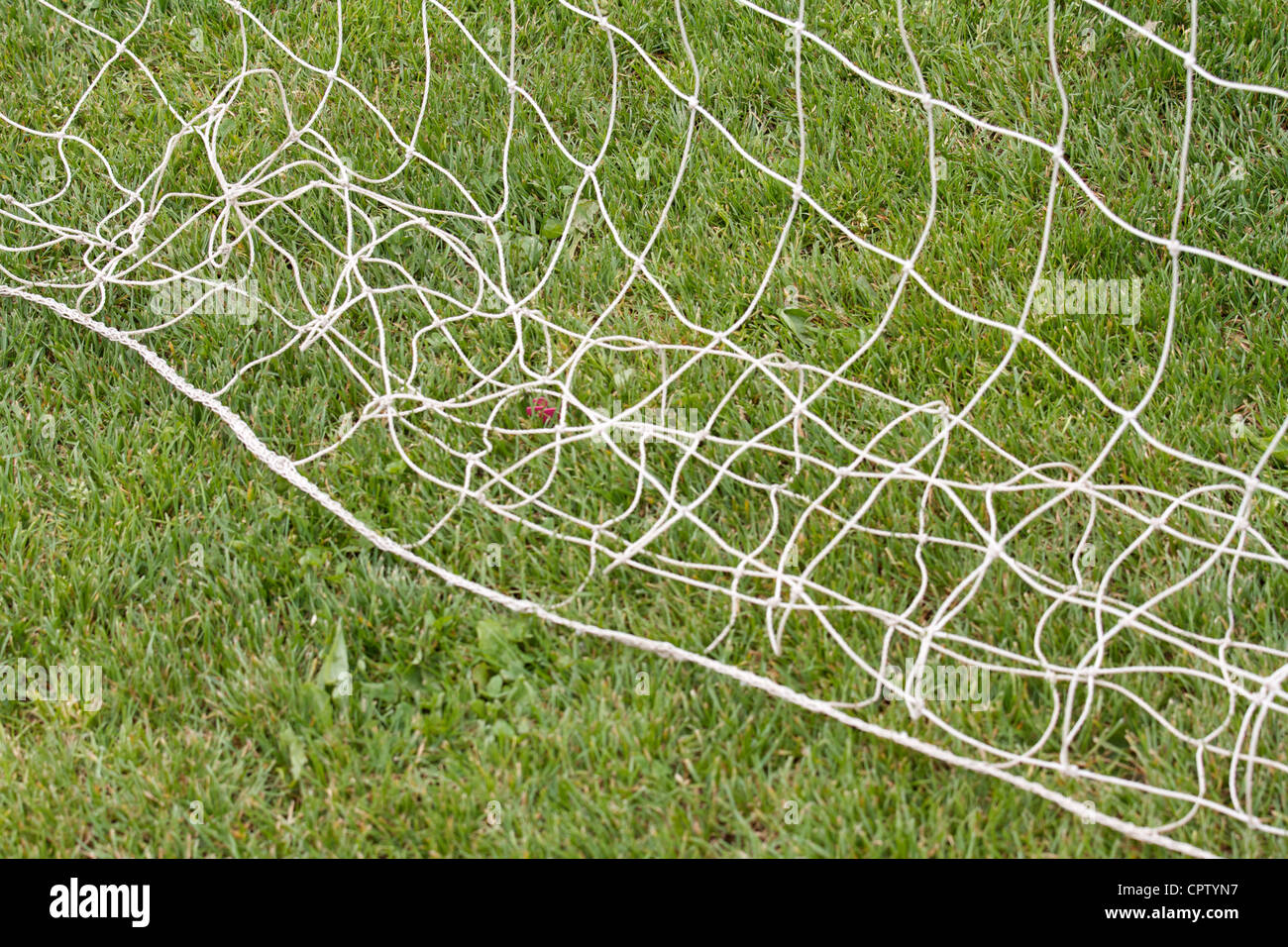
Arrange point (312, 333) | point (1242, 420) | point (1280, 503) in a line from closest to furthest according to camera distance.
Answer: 1. point (1280, 503)
2. point (1242, 420)
3. point (312, 333)

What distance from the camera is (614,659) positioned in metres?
1.97

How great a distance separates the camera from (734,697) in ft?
6.28

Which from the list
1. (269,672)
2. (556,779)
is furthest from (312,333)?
(556,779)

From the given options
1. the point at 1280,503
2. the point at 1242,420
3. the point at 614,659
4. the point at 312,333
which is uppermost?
the point at 312,333

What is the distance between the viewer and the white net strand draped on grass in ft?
6.09

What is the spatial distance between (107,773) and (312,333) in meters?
0.97

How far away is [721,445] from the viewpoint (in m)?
2.28

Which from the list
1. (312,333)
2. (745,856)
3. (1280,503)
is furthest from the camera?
(312,333)

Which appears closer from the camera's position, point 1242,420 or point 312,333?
point 1242,420

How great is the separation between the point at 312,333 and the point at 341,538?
0.51 meters

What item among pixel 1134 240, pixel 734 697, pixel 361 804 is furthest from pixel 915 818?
pixel 1134 240

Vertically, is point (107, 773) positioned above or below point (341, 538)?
below

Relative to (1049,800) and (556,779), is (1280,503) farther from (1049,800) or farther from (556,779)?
(556,779)

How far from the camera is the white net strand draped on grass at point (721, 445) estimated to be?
1.86 m
